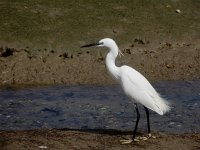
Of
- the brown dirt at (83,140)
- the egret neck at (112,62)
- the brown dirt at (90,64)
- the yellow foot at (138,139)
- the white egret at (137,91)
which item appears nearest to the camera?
the brown dirt at (83,140)

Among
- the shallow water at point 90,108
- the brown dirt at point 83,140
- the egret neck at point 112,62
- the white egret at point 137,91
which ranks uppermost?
the egret neck at point 112,62

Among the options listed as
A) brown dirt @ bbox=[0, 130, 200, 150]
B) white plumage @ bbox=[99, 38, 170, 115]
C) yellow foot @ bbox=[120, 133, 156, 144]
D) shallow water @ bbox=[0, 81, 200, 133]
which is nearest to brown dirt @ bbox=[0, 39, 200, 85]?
shallow water @ bbox=[0, 81, 200, 133]

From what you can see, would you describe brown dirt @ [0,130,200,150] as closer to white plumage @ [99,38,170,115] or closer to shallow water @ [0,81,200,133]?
white plumage @ [99,38,170,115]

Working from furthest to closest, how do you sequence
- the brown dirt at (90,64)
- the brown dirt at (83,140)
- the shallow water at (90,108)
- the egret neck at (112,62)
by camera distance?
the brown dirt at (90,64), the shallow water at (90,108), the egret neck at (112,62), the brown dirt at (83,140)

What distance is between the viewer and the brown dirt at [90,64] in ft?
55.0

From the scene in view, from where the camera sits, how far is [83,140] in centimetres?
1099

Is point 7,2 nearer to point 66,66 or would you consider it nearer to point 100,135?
point 66,66

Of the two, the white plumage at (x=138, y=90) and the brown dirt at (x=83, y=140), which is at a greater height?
the white plumage at (x=138, y=90)

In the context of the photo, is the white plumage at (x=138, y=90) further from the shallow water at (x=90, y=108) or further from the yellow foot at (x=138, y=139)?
the shallow water at (x=90, y=108)

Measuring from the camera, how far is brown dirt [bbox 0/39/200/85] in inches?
659

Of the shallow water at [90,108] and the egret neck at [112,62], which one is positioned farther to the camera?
the shallow water at [90,108]

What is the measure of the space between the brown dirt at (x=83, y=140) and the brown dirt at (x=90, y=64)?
508 centimetres

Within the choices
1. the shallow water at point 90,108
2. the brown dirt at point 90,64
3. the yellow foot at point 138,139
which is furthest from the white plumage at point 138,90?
the brown dirt at point 90,64

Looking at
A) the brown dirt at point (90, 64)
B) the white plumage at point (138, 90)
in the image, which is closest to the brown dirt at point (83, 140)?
the white plumage at point (138, 90)
